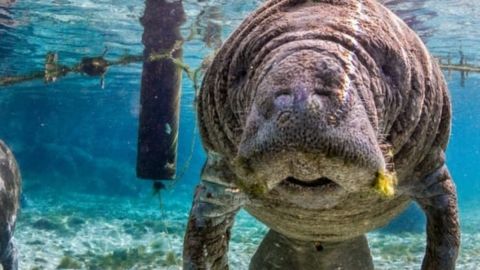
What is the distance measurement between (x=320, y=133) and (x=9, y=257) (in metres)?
5.94

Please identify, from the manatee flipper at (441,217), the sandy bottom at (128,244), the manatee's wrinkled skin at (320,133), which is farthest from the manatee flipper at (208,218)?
the sandy bottom at (128,244)

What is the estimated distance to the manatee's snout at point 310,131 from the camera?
6.93 ft

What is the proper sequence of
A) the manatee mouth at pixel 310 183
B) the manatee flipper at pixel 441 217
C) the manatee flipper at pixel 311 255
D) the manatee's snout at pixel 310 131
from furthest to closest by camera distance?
the manatee flipper at pixel 311 255
the manatee flipper at pixel 441 217
the manatee mouth at pixel 310 183
the manatee's snout at pixel 310 131

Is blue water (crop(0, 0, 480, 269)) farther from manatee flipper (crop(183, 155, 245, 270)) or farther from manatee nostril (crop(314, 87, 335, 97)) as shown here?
manatee nostril (crop(314, 87, 335, 97))

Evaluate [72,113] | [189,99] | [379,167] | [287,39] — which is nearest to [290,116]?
[379,167]

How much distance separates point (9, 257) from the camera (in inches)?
265

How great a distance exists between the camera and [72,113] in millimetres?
56625

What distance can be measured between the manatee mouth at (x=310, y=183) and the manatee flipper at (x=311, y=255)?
8.82 ft

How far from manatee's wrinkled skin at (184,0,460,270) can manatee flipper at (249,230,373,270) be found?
1 cm

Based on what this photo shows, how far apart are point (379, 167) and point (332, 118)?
37cm

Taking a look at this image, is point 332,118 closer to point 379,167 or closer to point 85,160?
point 379,167

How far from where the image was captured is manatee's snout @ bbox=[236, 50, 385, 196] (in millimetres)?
2113

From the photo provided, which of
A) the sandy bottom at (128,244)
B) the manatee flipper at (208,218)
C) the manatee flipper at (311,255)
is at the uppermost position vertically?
the manatee flipper at (208,218)

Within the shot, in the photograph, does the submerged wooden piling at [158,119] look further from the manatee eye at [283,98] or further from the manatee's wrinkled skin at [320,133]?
the manatee eye at [283,98]
